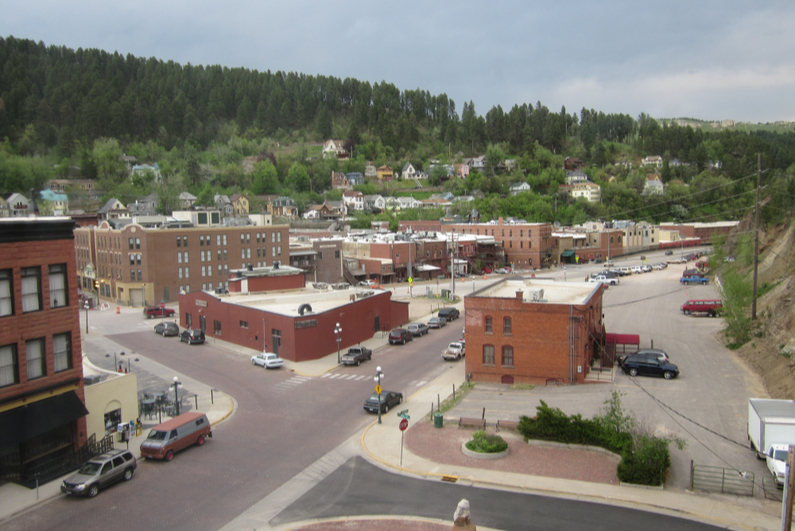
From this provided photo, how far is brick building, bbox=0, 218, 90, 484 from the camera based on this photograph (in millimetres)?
19406

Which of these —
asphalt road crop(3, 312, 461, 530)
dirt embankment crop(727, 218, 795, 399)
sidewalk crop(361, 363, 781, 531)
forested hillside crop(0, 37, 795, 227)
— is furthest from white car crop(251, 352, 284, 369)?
forested hillside crop(0, 37, 795, 227)

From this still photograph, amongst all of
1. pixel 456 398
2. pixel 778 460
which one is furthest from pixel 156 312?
pixel 778 460

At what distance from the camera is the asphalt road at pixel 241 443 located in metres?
17.3

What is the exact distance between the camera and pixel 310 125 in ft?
645

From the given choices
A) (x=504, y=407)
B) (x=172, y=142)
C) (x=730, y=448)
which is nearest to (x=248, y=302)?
(x=504, y=407)

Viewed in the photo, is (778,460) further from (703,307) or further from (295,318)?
(703,307)

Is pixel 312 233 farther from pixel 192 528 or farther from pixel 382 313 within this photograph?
pixel 192 528

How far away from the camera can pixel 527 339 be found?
1220 inches

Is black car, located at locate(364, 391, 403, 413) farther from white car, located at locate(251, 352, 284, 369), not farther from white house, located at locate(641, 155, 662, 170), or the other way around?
white house, located at locate(641, 155, 662, 170)

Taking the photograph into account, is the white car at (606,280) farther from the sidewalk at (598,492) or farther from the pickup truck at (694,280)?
the sidewalk at (598,492)

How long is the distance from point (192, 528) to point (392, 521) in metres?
5.78

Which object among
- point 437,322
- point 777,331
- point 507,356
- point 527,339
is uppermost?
point 527,339

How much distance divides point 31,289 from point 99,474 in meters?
7.10

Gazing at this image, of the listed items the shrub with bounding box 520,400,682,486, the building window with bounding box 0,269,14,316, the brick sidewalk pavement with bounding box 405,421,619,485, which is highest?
the building window with bounding box 0,269,14,316
